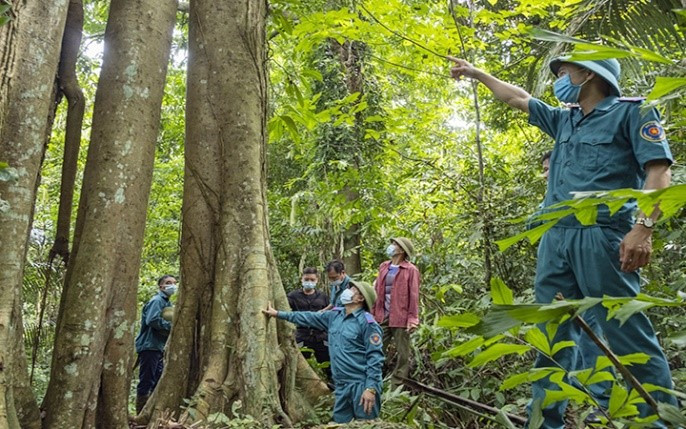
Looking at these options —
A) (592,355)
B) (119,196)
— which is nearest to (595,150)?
(592,355)

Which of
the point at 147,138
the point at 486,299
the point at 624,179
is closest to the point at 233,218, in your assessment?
the point at 147,138

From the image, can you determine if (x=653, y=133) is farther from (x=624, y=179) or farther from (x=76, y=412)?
(x=76, y=412)

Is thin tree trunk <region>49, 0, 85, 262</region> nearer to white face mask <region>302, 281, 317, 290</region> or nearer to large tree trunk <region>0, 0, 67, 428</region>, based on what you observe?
large tree trunk <region>0, 0, 67, 428</region>

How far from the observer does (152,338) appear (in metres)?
7.27

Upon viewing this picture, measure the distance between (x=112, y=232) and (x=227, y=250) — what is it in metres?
0.96

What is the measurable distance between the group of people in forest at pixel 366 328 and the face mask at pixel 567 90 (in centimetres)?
255

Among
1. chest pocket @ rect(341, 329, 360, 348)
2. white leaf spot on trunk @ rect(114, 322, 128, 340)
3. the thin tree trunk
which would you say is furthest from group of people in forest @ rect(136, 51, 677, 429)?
the thin tree trunk

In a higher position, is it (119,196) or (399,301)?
(119,196)

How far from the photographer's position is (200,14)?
508cm

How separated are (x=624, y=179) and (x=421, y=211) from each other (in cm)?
649

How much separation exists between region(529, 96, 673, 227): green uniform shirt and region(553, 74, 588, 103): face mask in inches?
3.1

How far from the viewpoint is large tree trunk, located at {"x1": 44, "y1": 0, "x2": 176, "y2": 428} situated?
11.7ft

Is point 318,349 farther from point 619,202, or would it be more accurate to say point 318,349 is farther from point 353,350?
point 619,202

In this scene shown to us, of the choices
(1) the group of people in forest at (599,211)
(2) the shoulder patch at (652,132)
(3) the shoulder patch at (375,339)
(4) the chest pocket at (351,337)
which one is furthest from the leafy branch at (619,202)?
(4) the chest pocket at (351,337)
